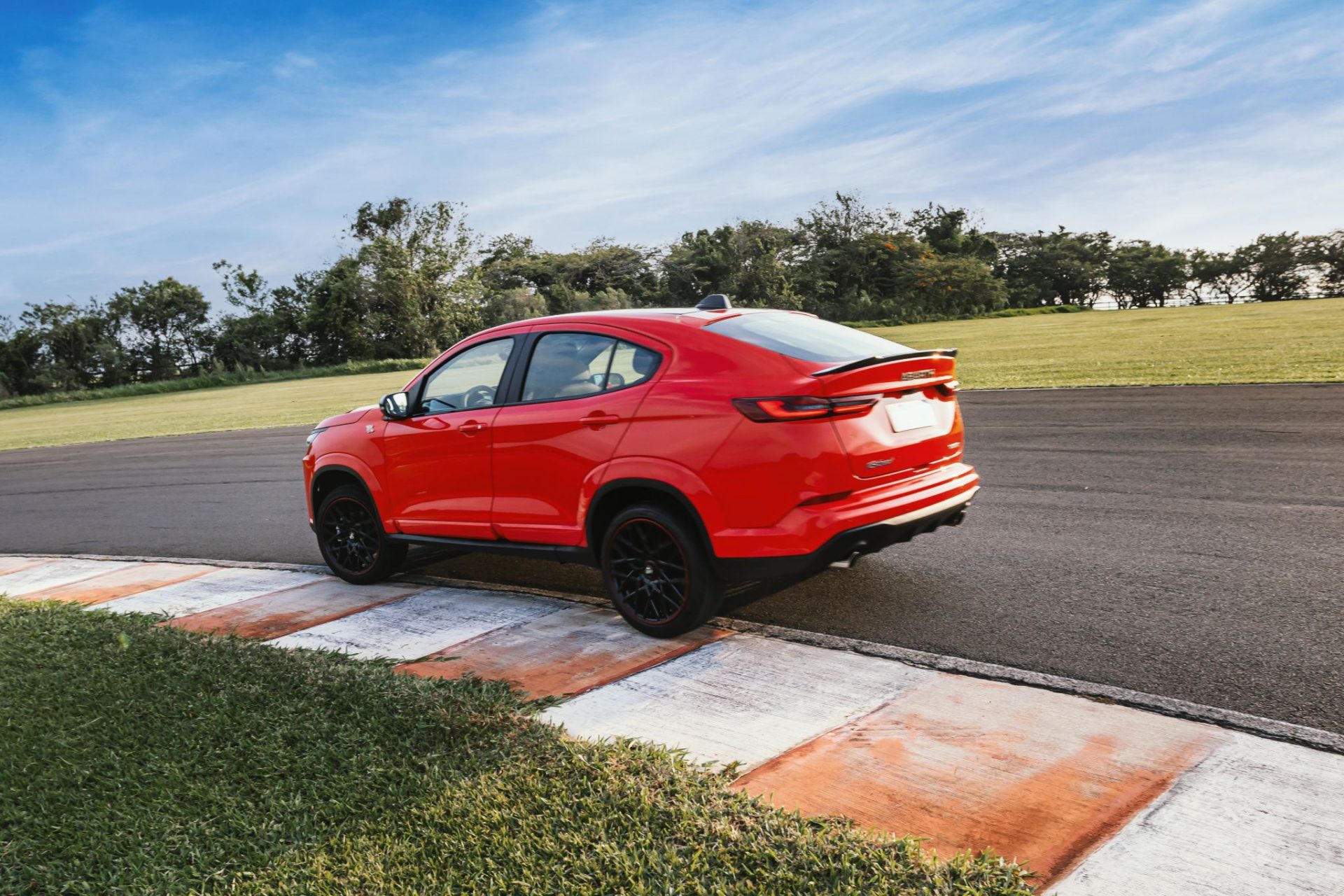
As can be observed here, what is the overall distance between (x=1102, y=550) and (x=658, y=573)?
10.1 ft

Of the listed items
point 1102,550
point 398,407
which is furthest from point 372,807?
point 1102,550

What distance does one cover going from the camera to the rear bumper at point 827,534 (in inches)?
175

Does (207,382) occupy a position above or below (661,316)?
above

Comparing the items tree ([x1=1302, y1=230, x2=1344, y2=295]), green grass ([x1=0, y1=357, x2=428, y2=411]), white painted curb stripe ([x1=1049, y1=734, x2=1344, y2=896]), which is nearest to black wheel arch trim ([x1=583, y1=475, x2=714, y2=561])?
white painted curb stripe ([x1=1049, y1=734, x2=1344, y2=896])

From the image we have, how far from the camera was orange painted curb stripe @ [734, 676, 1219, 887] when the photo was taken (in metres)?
2.93

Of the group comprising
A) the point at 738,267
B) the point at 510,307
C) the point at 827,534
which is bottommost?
the point at 827,534

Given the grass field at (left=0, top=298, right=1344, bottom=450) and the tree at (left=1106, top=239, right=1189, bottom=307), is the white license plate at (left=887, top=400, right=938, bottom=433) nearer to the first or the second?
the grass field at (left=0, top=298, right=1344, bottom=450)

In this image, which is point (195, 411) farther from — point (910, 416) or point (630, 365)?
point (910, 416)

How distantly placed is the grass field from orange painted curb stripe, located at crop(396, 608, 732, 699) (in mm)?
13019

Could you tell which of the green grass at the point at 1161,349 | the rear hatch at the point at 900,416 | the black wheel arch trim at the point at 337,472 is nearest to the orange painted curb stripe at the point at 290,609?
the black wheel arch trim at the point at 337,472

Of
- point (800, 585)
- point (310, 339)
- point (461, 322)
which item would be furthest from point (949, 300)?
point (800, 585)

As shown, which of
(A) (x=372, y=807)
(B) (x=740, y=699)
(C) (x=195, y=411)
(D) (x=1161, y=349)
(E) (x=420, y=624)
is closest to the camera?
(A) (x=372, y=807)

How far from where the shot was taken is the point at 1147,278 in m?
63.4

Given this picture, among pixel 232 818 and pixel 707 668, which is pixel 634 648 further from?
pixel 232 818
